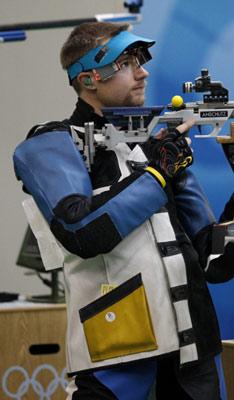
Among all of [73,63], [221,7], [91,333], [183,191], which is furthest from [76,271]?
[221,7]

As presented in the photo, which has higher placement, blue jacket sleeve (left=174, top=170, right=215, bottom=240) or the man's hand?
the man's hand

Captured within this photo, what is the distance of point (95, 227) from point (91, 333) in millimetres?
262

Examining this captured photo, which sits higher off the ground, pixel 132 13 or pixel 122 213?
pixel 132 13

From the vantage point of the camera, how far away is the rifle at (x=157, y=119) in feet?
6.82

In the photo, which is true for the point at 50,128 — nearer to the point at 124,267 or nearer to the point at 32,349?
the point at 124,267

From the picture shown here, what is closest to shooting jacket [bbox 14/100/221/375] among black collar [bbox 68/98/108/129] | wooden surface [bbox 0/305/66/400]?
black collar [bbox 68/98/108/129]

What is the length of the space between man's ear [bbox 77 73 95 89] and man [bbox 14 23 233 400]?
0.15m

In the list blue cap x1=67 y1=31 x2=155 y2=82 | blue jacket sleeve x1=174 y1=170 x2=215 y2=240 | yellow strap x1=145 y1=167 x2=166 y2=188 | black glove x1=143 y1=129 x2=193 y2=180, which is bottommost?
blue jacket sleeve x1=174 y1=170 x2=215 y2=240

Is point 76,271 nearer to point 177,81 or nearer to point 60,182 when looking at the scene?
point 60,182

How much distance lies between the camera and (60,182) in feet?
6.41

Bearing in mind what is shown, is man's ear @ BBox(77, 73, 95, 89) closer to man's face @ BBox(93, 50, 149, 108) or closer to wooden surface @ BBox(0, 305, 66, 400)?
man's face @ BBox(93, 50, 149, 108)

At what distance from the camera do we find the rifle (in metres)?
2.08

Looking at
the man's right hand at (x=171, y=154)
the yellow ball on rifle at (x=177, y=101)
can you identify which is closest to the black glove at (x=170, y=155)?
the man's right hand at (x=171, y=154)

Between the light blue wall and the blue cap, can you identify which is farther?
the light blue wall
